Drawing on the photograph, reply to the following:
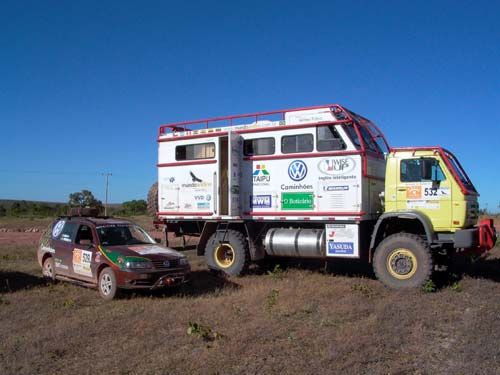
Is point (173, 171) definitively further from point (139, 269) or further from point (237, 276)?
point (139, 269)

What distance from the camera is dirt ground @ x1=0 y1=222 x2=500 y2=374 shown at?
5.91 metres

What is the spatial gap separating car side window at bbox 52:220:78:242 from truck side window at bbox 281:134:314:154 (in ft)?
16.8

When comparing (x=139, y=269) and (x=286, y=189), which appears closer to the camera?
(x=139, y=269)

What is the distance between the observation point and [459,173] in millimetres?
10969

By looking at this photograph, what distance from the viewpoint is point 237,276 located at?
505 inches

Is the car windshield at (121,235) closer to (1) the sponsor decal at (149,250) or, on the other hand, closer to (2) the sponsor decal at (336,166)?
(1) the sponsor decal at (149,250)

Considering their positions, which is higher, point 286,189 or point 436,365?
point 286,189

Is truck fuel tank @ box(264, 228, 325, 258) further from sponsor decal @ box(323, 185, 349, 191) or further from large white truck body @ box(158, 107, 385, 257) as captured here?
sponsor decal @ box(323, 185, 349, 191)

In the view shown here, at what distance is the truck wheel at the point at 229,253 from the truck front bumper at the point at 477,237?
16.7ft

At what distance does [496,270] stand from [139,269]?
8.84 metres

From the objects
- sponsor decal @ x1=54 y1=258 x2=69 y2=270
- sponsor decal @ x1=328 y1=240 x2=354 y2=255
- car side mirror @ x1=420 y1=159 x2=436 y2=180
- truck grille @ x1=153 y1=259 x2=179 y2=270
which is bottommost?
sponsor decal @ x1=54 y1=258 x2=69 y2=270

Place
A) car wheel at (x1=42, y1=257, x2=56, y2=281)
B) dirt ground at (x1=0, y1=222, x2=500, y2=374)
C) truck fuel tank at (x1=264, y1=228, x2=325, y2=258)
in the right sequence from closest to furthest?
dirt ground at (x1=0, y1=222, x2=500, y2=374) → car wheel at (x1=42, y1=257, x2=56, y2=281) → truck fuel tank at (x1=264, y1=228, x2=325, y2=258)

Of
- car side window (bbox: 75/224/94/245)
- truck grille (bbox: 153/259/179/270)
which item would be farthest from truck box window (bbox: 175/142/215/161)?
truck grille (bbox: 153/259/179/270)

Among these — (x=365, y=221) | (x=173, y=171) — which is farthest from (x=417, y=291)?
(x=173, y=171)
